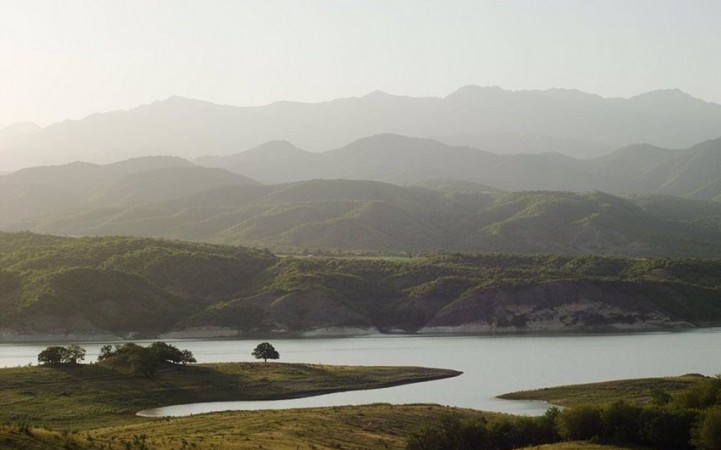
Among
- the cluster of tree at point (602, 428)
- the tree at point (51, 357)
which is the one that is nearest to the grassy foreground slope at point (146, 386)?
the tree at point (51, 357)

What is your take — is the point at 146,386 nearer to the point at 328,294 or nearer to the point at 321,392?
the point at 321,392

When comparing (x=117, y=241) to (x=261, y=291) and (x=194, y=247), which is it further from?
(x=261, y=291)

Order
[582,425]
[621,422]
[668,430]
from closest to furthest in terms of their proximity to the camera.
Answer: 1. [668,430]
2. [621,422]
3. [582,425]

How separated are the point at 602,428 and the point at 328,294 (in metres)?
102

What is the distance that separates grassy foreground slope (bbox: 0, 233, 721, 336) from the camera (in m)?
139

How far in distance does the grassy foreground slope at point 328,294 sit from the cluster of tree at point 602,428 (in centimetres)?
8861

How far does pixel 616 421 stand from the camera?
159ft

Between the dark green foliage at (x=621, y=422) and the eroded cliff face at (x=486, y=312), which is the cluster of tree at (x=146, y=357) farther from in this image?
the eroded cliff face at (x=486, y=312)

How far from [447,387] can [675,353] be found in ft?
104

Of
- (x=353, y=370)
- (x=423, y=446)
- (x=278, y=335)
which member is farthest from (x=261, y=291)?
(x=423, y=446)

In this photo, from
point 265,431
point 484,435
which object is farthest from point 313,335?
point 484,435

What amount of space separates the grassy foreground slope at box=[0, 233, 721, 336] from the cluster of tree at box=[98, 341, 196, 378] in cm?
5114

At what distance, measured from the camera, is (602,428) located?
49.0 meters

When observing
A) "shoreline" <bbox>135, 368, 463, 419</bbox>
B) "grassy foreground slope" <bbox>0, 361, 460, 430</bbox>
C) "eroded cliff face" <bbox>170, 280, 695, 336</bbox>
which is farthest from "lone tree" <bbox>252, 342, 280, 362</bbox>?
"eroded cliff face" <bbox>170, 280, 695, 336</bbox>
